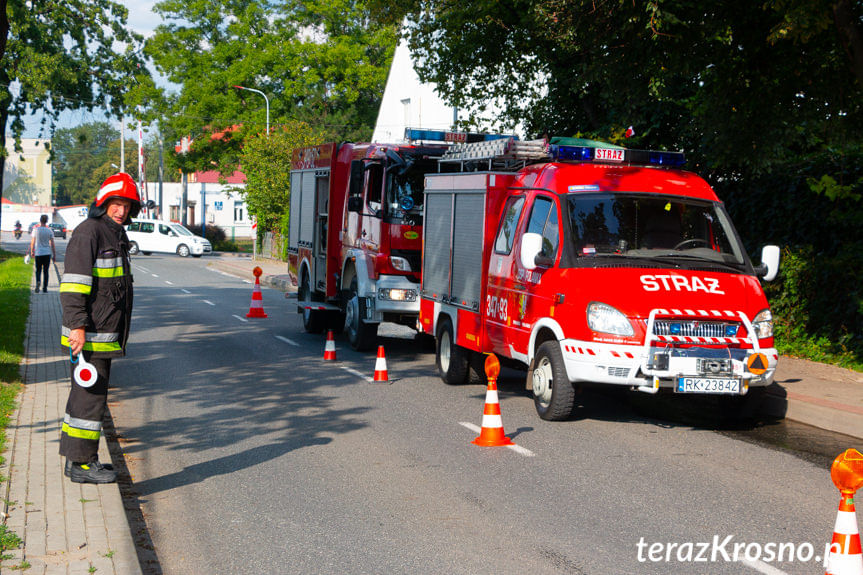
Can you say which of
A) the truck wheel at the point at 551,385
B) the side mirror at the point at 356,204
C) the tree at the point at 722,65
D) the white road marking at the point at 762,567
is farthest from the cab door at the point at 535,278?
the side mirror at the point at 356,204

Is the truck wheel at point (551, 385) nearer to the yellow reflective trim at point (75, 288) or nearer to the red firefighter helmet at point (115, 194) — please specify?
the red firefighter helmet at point (115, 194)

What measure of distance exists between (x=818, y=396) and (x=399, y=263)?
6257 millimetres

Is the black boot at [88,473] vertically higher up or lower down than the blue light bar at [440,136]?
lower down

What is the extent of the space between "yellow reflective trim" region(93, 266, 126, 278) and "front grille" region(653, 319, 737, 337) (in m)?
4.69

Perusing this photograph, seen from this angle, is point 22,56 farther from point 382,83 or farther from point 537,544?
point 537,544

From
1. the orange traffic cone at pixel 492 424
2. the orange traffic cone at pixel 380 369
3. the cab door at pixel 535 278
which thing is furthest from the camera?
the orange traffic cone at pixel 380 369

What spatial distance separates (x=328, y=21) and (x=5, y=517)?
56451 mm

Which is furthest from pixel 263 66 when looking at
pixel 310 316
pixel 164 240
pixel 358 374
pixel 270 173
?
pixel 358 374

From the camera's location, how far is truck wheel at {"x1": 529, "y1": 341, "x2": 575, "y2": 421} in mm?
9531

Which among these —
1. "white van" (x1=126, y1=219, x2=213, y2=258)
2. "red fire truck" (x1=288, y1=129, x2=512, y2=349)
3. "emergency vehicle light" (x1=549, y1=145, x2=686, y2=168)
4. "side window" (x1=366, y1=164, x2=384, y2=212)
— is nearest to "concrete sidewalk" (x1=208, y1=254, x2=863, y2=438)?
"emergency vehicle light" (x1=549, y1=145, x2=686, y2=168)

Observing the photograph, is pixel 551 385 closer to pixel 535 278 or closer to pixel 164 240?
pixel 535 278

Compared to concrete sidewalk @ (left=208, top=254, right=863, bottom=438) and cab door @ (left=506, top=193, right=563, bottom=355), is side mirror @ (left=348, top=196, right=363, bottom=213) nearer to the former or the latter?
cab door @ (left=506, top=193, right=563, bottom=355)

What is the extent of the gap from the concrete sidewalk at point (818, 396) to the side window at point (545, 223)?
3.03m

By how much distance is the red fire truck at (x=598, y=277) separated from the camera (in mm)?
9000
